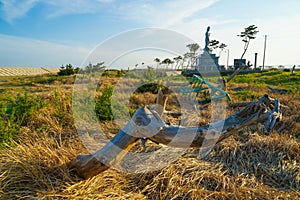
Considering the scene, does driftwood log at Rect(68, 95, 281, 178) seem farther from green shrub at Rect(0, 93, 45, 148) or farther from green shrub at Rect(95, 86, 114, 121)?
green shrub at Rect(95, 86, 114, 121)

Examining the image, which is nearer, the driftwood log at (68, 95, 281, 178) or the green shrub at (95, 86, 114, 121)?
the driftwood log at (68, 95, 281, 178)

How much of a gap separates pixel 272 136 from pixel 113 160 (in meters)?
2.87

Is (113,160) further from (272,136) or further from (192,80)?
(192,80)

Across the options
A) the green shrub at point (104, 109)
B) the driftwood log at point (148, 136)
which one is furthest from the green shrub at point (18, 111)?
the driftwood log at point (148, 136)

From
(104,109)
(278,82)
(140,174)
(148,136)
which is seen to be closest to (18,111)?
(104,109)

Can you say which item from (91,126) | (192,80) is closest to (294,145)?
(91,126)

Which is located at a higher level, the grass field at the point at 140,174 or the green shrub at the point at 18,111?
the green shrub at the point at 18,111

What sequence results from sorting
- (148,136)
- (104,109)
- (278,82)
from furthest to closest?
(278,82) < (104,109) < (148,136)

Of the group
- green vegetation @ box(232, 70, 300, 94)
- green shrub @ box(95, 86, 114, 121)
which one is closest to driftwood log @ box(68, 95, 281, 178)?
green shrub @ box(95, 86, 114, 121)

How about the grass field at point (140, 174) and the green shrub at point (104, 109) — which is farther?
the green shrub at point (104, 109)

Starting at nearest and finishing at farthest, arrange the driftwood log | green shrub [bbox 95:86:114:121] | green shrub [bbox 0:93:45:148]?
the driftwood log < green shrub [bbox 0:93:45:148] < green shrub [bbox 95:86:114:121]

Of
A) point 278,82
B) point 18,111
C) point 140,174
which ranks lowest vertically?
point 140,174

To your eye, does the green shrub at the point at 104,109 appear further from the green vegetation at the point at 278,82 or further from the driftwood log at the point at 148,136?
the green vegetation at the point at 278,82

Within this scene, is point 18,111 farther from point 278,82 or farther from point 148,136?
point 278,82
